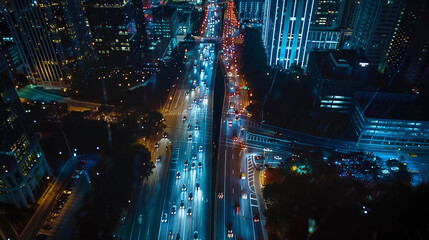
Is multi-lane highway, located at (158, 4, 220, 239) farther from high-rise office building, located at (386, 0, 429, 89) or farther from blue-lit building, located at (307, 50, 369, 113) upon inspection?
high-rise office building, located at (386, 0, 429, 89)

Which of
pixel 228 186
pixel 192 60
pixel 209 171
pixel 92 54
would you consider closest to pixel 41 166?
pixel 209 171

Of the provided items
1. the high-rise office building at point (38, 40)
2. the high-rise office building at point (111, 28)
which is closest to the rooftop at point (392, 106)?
the high-rise office building at point (111, 28)

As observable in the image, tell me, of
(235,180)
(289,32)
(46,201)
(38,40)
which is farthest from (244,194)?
(38,40)

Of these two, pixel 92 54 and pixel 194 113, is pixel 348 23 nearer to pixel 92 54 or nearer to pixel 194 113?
pixel 194 113

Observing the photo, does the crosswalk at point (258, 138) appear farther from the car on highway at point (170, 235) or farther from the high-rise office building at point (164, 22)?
the high-rise office building at point (164, 22)

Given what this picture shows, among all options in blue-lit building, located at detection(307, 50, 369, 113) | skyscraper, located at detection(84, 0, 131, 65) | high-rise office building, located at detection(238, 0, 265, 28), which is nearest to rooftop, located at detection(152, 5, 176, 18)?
skyscraper, located at detection(84, 0, 131, 65)

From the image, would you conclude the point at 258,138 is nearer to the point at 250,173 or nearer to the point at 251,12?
the point at 250,173
